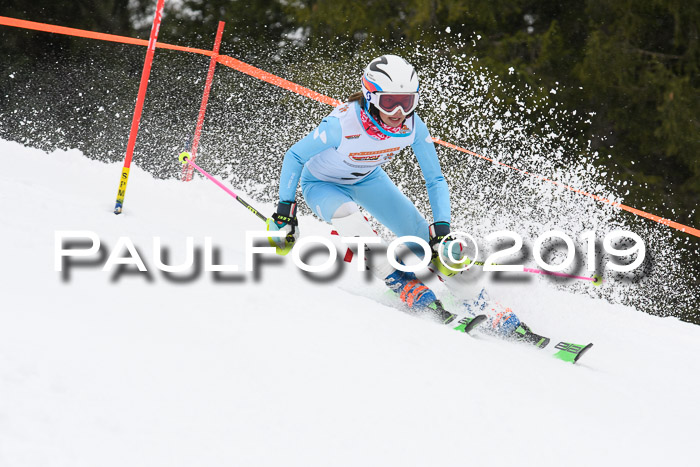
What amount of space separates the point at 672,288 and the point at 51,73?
1135 cm

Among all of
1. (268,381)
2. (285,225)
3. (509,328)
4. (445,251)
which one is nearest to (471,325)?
(509,328)

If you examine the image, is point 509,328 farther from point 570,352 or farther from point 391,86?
point 391,86

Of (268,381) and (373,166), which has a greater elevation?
(373,166)

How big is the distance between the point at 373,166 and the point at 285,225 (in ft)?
2.44

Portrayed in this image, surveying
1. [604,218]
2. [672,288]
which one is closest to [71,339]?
[604,218]

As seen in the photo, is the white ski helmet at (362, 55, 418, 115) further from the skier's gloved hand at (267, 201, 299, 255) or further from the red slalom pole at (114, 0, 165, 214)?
the red slalom pole at (114, 0, 165, 214)

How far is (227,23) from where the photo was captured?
44.3 feet

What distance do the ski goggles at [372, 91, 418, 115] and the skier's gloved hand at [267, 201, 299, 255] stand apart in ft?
2.52

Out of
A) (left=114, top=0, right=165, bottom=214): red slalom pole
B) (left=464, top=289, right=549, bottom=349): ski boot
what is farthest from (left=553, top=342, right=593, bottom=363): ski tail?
(left=114, top=0, right=165, bottom=214): red slalom pole

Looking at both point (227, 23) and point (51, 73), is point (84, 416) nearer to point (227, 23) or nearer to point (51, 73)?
point (51, 73)

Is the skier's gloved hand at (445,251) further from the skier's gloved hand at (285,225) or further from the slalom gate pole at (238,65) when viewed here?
the slalom gate pole at (238,65)

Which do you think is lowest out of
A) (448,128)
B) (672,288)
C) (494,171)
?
(672,288)

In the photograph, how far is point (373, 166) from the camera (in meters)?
4.40

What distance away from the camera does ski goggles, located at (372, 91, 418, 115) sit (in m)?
3.88
